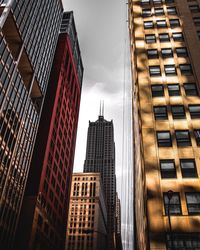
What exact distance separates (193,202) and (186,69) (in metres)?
20.3

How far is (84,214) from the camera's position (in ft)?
495

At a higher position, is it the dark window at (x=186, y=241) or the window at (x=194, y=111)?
the window at (x=194, y=111)

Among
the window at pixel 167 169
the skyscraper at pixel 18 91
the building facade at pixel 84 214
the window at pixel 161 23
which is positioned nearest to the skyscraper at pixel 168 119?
the window at pixel 167 169

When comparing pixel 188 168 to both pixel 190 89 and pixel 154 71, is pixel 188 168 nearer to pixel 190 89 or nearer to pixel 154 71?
pixel 190 89

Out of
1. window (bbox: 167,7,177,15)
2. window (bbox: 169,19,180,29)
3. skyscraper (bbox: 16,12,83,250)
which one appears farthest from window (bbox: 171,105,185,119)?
skyscraper (bbox: 16,12,83,250)

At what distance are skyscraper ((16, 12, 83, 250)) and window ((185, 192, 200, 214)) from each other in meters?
43.4

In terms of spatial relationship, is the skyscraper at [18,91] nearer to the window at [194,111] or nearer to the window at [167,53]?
the window at [167,53]

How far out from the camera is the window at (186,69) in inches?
1469

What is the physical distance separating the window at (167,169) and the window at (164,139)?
2.30m

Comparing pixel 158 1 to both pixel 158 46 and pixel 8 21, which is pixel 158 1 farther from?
pixel 8 21

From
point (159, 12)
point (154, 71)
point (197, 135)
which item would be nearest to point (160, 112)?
point (197, 135)

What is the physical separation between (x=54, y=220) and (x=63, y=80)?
49472mm

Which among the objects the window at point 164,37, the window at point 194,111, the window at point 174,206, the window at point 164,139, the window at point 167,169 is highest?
the window at point 164,37

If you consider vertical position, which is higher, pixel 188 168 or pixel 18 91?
pixel 18 91
